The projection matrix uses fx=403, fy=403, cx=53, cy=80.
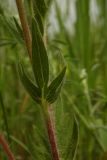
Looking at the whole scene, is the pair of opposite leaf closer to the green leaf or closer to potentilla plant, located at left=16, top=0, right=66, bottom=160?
potentilla plant, located at left=16, top=0, right=66, bottom=160

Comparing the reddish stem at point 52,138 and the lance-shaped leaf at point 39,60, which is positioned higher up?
the lance-shaped leaf at point 39,60

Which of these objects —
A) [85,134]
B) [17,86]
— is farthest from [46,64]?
[17,86]

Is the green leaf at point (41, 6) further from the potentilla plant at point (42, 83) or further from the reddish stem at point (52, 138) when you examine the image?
the reddish stem at point (52, 138)

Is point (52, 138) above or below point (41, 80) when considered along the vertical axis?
below

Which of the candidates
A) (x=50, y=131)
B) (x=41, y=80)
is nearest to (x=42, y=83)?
(x=41, y=80)

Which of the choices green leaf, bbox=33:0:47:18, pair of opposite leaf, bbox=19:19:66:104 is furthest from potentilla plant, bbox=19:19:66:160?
green leaf, bbox=33:0:47:18

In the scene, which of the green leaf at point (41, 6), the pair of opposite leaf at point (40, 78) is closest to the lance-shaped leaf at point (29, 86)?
the pair of opposite leaf at point (40, 78)

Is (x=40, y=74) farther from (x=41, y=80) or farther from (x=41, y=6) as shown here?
(x=41, y=6)

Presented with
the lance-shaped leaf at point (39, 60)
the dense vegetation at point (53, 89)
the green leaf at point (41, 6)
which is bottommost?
the dense vegetation at point (53, 89)
